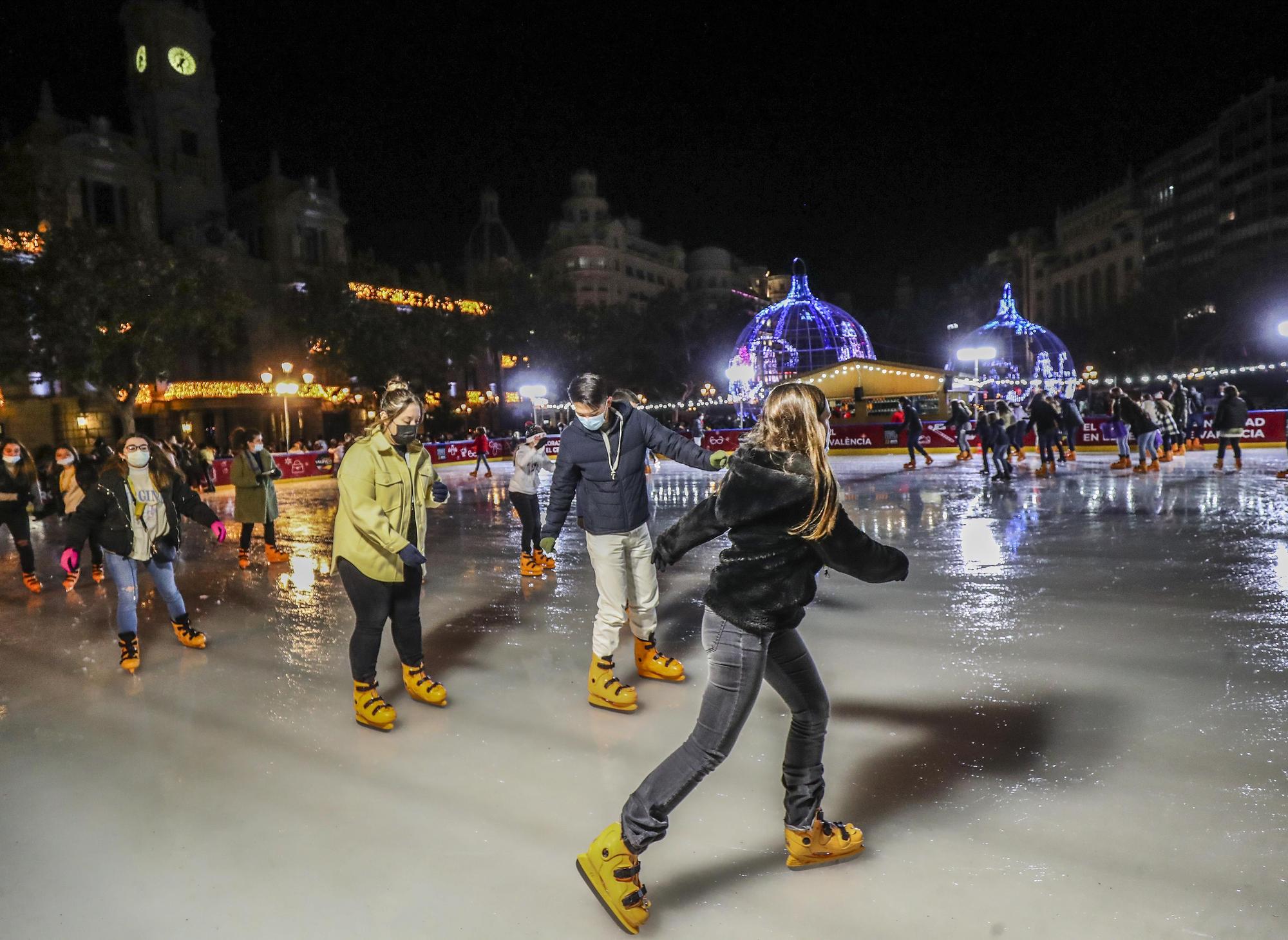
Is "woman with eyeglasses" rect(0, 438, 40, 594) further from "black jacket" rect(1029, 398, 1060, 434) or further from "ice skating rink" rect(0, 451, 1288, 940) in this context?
"black jacket" rect(1029, 398, 1060, 434)

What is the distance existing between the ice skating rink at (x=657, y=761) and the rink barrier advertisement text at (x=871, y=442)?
52.1 feet

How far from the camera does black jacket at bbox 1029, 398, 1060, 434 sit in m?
15.3

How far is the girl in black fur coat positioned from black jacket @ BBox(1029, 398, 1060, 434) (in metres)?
14.4

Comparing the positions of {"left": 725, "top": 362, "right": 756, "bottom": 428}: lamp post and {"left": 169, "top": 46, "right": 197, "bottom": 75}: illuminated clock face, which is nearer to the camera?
{"left": 725, "top": 362, "right": 756, "bottom": 428}: lamp post

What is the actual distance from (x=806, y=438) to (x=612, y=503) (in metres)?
2.02

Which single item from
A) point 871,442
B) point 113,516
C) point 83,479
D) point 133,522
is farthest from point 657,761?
point 871,442

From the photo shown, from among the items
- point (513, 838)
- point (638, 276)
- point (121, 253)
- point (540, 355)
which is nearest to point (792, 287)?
point (540, 355)

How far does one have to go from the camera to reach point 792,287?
114 ft

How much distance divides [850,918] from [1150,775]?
1627 millimetres

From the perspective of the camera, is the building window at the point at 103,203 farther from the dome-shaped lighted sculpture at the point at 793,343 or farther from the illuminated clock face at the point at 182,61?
the dome-shaped lighted sculpture at the point at 793,343

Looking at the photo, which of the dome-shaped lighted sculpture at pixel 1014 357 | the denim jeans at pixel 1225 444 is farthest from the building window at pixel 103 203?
the denim jeans at pixel 1225 444

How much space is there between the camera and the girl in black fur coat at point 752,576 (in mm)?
2467

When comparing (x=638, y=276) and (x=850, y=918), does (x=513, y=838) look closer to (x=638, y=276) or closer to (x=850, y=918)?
(x=850, y=918)

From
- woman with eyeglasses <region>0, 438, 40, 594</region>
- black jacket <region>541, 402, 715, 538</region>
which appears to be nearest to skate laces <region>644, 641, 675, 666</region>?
black jacket <region>541, 402, 715, 538</region>
